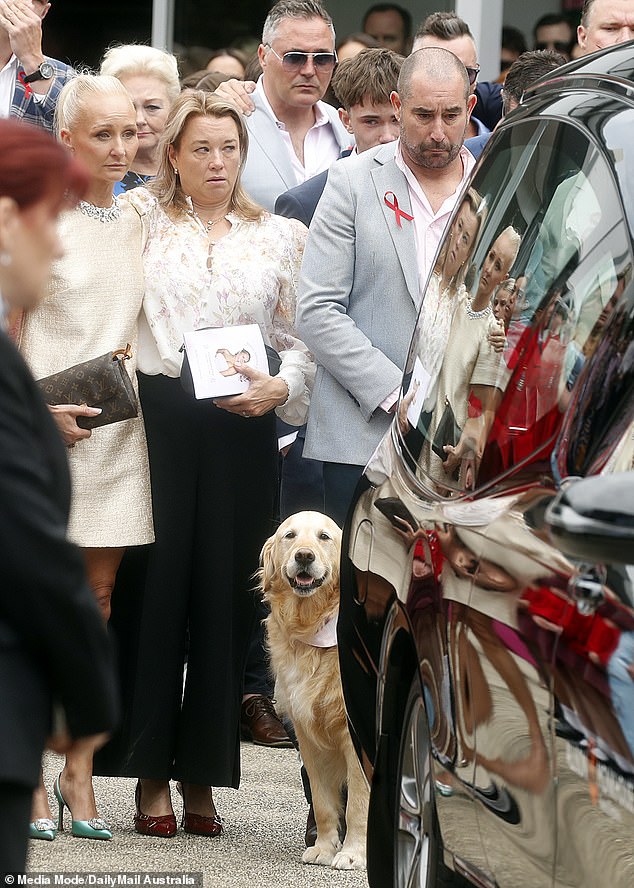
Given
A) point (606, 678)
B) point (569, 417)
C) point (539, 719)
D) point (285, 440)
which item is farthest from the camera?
point (285, 440)

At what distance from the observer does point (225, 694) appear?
5.72 m

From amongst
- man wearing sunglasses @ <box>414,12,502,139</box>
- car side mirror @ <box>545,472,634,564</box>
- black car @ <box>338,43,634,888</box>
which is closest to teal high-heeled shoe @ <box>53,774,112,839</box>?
black car @ <box>338,43,634,888</box>

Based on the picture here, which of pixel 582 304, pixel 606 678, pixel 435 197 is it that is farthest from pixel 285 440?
pixel 606 678

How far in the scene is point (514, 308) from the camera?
338 centimetres

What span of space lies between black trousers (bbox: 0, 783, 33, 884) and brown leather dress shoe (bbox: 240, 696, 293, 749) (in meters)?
4.97

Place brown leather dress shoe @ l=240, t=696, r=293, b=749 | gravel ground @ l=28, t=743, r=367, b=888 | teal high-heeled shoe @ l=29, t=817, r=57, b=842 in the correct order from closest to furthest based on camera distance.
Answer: gravel ground @ l=28, t=743, r=367, b=888 → teal high-heeled shoe @ l=29, t=817, r=57, b=842 → brown leather dress shoe @ l=240, t=696, r=293, b=749

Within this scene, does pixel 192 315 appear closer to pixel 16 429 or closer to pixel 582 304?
pixel 582 304

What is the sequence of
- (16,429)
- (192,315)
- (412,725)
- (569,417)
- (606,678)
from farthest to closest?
(192,315) < (412,725) < (569,417) < (606,678) < (16,429)

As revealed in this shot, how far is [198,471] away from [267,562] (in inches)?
17.4

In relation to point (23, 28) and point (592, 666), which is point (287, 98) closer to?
point (23, 28)

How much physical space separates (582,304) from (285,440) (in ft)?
13.7

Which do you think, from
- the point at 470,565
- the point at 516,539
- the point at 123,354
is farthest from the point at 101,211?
the point at 516,539

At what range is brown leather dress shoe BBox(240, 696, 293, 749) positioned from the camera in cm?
735

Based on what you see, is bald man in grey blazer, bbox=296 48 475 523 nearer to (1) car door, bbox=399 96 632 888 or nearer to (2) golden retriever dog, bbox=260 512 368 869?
(2) golden retriever dog, bbox=260 512 368 869
